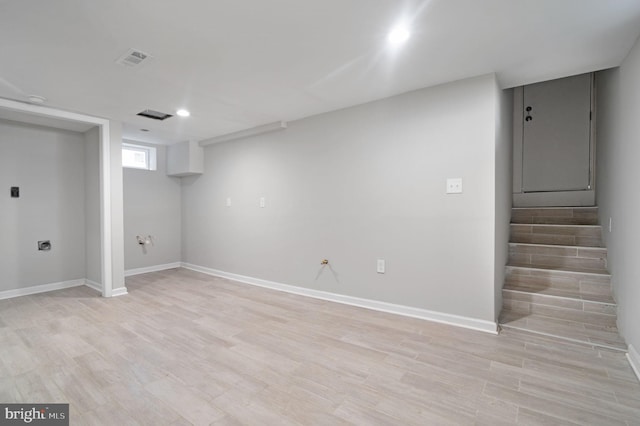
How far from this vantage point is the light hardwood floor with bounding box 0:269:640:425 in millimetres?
1647

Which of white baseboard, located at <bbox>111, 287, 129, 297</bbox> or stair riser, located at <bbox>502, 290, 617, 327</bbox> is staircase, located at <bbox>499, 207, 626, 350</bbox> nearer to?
stair riser, located at <bbox>502, 290, 617, 327</bbox>

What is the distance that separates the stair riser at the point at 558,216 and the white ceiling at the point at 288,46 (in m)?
→ 1.92

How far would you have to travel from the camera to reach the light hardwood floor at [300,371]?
5.41 ft

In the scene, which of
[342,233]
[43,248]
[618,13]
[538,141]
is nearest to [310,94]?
[342,233]

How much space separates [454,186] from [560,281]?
1.50m

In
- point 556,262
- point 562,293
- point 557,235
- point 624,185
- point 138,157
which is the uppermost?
point 138,157

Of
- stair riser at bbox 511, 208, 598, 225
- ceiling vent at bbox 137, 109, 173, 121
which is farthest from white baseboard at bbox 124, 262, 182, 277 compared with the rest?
stair riser at bbox 511, 208, 598, 225

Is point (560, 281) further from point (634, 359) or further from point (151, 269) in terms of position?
point (151, 269)

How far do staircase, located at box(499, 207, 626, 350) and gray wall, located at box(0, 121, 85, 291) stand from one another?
549 cm

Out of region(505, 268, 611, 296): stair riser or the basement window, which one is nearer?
region(505, 268, 611, 296): stair riser

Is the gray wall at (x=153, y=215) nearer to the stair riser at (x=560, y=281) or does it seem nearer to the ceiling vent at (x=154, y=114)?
the ceiling vent at (x=154, y=114)

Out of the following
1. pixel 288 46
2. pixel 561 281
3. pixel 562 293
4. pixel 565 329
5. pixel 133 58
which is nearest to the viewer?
pixel 288 46

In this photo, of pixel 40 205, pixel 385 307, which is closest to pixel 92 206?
pixel 40 205

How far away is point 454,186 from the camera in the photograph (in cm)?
277
